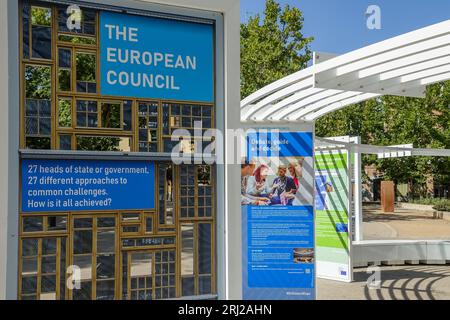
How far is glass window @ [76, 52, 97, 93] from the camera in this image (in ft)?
9.40

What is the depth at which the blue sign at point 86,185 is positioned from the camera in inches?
107

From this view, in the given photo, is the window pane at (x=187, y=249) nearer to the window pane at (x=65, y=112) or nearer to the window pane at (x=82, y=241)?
the window pane at (x=82, y=241)

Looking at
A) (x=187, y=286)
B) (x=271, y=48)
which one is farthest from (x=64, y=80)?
(x=271, y=48)

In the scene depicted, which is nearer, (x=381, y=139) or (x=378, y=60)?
(x=378, y=60)

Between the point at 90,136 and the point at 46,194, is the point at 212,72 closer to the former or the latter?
the point at 90,136

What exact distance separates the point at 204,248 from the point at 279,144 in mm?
3074

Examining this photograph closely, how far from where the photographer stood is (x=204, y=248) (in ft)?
10.4

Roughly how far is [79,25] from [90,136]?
677 mm

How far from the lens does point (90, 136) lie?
2.88 metres

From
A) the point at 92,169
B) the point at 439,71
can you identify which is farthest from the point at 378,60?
the point at 92,169

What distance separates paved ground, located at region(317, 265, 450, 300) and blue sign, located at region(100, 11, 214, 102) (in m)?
6.10

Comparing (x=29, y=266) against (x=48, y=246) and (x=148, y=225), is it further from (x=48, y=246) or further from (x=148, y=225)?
(x=148, y=225)

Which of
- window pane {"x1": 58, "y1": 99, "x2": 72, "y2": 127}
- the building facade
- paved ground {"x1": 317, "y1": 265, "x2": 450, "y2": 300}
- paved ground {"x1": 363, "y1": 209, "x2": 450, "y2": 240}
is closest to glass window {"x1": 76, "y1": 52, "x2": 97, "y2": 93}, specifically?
the building facade

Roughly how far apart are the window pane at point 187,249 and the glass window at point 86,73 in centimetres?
106
